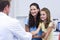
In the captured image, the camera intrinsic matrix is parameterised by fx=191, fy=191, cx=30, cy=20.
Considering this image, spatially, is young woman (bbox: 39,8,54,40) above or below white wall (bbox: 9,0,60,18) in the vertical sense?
below

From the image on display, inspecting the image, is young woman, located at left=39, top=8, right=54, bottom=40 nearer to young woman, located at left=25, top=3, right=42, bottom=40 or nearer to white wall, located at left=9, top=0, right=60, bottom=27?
young woman, located at left=25, top=3, right=42, bottom=40

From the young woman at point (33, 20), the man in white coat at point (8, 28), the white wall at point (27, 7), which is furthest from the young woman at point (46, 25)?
the white wall at point (27, 7)

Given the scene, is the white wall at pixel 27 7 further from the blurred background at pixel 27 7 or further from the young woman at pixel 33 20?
the young woman at pixel 33 20

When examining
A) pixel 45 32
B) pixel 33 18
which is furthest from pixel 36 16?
pixel 45 32

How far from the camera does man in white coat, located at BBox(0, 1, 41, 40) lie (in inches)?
71.5

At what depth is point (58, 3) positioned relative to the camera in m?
4.46

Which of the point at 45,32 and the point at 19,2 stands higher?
the point at 19,2

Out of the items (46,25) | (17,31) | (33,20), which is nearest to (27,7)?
(33,20)

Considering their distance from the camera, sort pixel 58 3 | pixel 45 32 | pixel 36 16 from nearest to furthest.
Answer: pixel 45 32 < pixel 36 16 < pixel 58 3

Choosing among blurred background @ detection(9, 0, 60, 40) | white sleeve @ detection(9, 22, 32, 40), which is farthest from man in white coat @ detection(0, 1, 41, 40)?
blurred background @ detection(9, 0, 60, 40)

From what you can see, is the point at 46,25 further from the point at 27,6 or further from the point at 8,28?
the point at 27,6

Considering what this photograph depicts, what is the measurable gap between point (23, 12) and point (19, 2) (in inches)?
10.0

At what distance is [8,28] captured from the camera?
1.82 meters

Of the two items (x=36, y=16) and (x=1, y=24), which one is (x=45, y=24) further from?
(x=1, y=24)
